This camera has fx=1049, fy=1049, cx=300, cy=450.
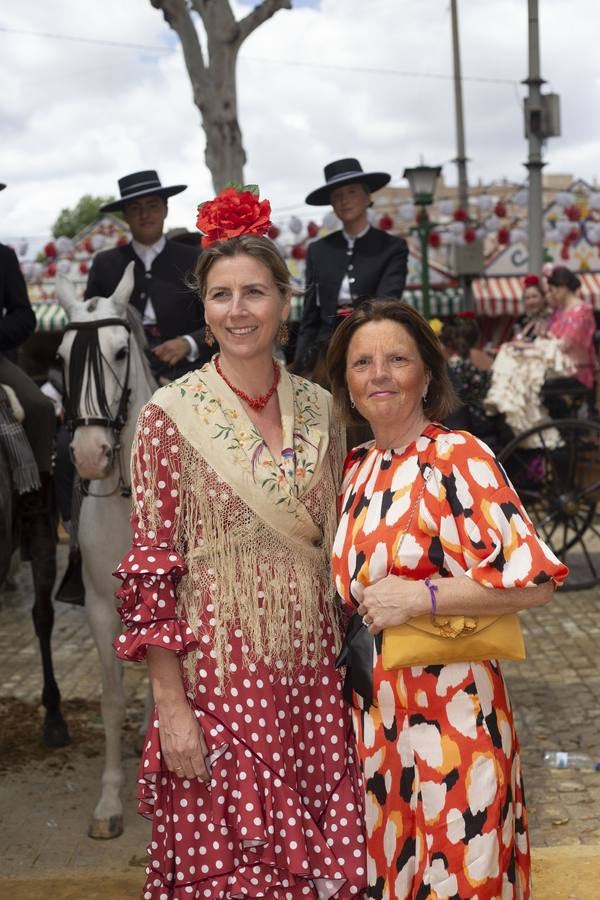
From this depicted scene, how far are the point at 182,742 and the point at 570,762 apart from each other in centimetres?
296

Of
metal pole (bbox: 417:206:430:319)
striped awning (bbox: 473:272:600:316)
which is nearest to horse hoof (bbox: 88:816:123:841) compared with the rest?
metal pole (bbox: 417:206:430:319)

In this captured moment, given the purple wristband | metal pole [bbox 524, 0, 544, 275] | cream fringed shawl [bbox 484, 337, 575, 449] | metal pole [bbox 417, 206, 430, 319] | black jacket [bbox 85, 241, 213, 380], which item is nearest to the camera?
the purple wristband

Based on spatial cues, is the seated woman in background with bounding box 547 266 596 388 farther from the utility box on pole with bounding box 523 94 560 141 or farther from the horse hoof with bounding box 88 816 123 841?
the horse hoof with bounding box 88 816 123 841

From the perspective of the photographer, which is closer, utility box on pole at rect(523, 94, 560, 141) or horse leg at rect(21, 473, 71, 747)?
horse leg at rect(21, 473, 71, 747)

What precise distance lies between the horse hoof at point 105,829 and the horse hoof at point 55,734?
1145 millimetres

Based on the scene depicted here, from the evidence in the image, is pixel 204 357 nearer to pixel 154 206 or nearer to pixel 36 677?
pixel 154 206

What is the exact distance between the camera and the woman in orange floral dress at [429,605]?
92.5 inches

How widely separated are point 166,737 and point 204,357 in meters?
2.77

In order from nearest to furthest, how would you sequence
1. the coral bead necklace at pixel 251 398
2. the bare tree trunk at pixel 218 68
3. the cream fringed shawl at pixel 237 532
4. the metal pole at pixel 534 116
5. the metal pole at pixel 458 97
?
the cream fringed shawl at pixel 237 532, the coral bead necklace at pixel 251 398, the bare tree trunk at pixel 218 68, the metal pole at pixel 534 116, the metal pole at pixel 458 97

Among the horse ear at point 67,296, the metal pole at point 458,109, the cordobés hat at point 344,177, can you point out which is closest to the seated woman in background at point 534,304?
the cordobés hat at point 344,177

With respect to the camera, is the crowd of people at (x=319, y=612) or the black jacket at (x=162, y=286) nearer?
the crowd of people at (x=319, y=612)

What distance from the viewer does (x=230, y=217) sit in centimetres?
263

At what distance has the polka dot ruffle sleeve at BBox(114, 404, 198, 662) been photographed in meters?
2.47

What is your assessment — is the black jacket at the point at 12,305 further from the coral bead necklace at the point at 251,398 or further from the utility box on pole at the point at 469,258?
the utility box on pole at the point at 469,258
